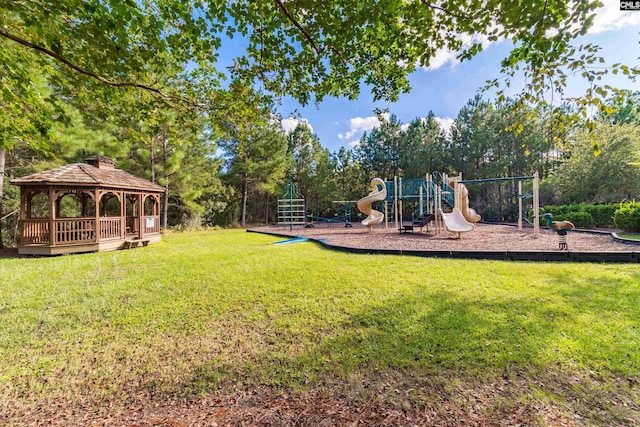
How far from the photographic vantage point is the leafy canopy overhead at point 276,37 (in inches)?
89.5

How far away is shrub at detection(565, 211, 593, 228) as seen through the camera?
507 inches

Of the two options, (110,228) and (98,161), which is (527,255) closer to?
(110,228)

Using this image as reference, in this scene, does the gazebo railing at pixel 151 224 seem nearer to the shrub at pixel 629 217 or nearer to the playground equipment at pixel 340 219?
the playground equipment at pixel 340 219

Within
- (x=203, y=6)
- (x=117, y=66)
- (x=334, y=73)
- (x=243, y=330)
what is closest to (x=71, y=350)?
(x=243, y=330)

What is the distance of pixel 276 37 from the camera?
3.04 m

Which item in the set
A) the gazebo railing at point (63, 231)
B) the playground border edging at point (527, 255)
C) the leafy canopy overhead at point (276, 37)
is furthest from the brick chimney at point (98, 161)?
the playground border edging at point (527, 255)

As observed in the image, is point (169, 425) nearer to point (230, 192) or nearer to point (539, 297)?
point (539, 297)

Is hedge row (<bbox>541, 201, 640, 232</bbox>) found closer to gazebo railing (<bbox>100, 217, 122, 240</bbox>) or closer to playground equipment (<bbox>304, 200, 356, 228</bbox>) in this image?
playground equipment (<bbox>304, 200, 356, 228</bbox>)

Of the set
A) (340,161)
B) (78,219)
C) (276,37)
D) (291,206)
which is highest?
(340,161)

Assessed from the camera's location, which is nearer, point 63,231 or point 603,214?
point 63,231

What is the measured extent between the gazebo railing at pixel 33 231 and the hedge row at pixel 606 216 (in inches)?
864

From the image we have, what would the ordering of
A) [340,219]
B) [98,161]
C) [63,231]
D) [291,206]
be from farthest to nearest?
1. [340,219]
2. [291,206]
3. [98,161]
4. [63,231]

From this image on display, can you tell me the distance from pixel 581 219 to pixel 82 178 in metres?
22.6

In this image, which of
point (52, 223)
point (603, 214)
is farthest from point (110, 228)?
point (603, 214)
